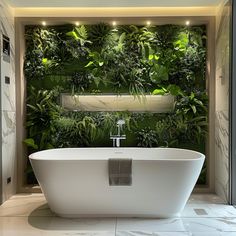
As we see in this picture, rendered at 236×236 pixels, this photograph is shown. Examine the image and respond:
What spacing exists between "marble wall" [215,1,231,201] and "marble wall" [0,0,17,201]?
2.77m

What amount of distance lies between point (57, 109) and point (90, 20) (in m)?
1.34

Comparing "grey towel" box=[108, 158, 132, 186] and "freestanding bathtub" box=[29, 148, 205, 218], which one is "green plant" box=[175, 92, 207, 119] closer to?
"freestanding bathtub" box=[29, 148, 205, 218]

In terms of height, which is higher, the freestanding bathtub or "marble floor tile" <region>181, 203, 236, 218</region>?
the freestanding bathtub

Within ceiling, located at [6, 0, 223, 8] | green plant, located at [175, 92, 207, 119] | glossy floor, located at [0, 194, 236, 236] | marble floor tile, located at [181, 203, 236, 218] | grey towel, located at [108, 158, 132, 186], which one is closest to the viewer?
glossy floor, located at [0, 194, 236, 236]

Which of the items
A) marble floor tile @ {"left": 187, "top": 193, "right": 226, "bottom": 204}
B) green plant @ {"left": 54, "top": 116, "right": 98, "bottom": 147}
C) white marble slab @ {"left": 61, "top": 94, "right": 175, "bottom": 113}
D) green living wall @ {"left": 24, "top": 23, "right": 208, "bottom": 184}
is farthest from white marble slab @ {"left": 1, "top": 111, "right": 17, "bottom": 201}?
marble floor tile @ {"left": 187, "top": 193, "right": 226, "bottom": 204}

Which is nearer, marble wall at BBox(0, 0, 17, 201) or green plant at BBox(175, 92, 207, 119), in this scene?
marble wall at BBox(0, 0, 17, 201)

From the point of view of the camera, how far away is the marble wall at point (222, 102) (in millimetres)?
3461

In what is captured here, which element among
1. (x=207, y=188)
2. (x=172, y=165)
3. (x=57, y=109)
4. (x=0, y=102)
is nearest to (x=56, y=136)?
(x=57, y=109)

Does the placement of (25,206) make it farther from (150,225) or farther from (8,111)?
(150,225)

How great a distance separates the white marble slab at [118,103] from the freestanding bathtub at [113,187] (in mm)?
1291

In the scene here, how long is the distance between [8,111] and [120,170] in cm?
180

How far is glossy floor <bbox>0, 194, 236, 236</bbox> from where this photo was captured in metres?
2.63

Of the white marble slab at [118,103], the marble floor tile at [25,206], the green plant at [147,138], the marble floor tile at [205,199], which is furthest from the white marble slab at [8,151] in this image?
the marble floor tile at [205,199]

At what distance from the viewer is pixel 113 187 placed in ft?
9.30
